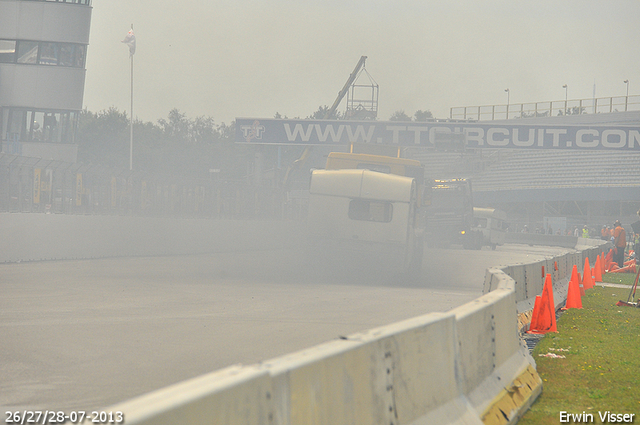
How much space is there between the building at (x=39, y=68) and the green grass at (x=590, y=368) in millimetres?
31530

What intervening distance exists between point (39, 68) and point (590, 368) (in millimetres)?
36735

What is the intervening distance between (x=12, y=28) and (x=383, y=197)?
2796 cm

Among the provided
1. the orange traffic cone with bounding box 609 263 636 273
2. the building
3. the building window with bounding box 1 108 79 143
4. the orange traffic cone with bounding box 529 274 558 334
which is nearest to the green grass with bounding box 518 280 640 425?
the orange traffic cone with bounding box 529 274 558 334

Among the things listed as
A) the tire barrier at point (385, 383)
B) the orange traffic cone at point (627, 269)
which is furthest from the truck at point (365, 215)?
the tire barrier at point (385, 383)

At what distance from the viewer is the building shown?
3834 centimetres

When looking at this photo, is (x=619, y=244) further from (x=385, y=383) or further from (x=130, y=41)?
(x=130, y=41)

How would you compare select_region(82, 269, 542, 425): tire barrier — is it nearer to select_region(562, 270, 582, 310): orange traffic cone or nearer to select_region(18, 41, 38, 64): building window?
select_region(562, 270, 582, 310): orange traffic cone

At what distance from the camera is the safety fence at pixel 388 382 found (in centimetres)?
257

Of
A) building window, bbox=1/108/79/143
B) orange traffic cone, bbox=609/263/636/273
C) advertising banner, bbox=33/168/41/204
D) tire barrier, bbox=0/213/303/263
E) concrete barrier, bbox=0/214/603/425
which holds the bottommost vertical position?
orange traffic cone, bbox=609/263/636/273

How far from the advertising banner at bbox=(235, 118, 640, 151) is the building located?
16.1 meters

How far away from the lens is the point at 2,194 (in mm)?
17172

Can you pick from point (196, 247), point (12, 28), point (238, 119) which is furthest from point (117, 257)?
point (238, 119)

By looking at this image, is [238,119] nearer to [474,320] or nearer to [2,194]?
[2,194]

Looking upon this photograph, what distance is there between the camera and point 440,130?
171 feet
